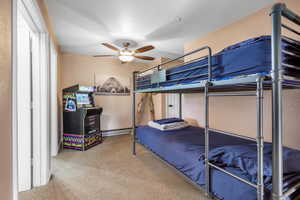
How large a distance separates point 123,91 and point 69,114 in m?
1.76

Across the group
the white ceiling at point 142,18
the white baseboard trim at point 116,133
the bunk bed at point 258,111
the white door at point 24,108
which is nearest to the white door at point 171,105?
the white baseboard trim at point 116,133

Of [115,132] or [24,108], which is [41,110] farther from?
[115,132]

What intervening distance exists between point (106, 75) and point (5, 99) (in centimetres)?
360

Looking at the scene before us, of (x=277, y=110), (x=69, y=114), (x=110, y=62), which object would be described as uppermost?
(x=110, y=62)

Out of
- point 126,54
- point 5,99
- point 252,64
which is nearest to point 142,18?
point 126,54

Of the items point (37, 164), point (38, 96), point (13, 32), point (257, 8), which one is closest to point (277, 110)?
point (13, 32)

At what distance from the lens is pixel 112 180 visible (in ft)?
6.48

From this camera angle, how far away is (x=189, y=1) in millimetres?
1926

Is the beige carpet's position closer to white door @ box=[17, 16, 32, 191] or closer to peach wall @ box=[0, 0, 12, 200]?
white door @ box=[17, 16, 32, 191]

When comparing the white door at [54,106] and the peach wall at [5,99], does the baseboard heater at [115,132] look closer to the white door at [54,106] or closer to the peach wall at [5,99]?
the white door at [54,106]

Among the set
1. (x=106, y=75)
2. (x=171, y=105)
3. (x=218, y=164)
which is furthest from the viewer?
(x=171, y=105)

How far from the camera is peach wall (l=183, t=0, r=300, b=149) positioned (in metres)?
1.85

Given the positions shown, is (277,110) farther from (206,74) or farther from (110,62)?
(110,62)

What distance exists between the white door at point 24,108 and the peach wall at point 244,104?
9.76ft
